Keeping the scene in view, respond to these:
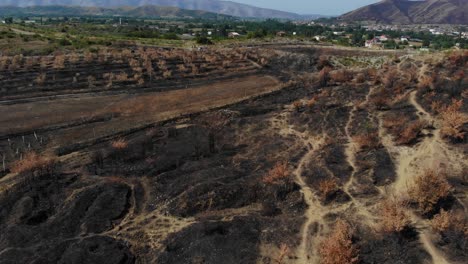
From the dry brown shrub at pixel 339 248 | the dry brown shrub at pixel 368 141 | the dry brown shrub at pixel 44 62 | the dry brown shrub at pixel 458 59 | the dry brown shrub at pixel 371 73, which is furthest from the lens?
the dry brown shrub at pixel 44 62

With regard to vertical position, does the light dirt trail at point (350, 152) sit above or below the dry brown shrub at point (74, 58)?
below

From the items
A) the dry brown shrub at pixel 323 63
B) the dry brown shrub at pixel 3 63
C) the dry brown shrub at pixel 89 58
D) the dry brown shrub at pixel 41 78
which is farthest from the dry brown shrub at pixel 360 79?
the dry brown shrub at pixel 3 63

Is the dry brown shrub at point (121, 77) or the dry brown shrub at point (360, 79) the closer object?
the dry brown shrub at point (360, 79)

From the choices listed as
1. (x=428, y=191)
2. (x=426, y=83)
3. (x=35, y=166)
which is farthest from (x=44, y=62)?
(x=428, y=191)

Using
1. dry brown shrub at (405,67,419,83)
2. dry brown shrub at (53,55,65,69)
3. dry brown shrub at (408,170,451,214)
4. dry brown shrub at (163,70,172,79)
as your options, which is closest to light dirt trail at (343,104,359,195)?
dry brown shrub at (408,170,451,214)

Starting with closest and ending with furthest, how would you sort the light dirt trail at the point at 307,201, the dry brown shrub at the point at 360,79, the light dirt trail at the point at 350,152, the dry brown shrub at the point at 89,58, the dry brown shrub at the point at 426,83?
the light dirt trail at the point at 307,201 → the light dirt trail at the point at 350,152 → the dry brown shrub at the point at 426,83 → the dry brown shrub at the point at 360,79 → the dry brown shrub at the point at 89,58

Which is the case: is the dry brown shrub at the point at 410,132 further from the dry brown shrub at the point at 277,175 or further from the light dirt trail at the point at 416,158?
the dry brown shrub at the point at 277,175

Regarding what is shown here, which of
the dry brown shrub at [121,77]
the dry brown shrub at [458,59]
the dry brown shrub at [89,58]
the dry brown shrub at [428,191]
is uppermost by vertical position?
the dry brown shrub at [458,59]
